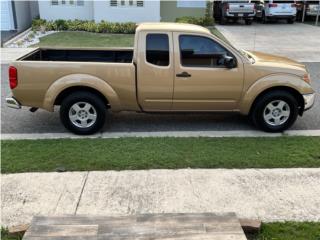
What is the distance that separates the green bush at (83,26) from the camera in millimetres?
18953

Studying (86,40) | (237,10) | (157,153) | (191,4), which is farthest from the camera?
(237,10)

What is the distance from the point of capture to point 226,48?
6656 mm

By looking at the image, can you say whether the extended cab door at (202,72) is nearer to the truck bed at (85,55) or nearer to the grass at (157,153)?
the grass at (157,153)

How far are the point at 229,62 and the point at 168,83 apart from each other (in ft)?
3.27

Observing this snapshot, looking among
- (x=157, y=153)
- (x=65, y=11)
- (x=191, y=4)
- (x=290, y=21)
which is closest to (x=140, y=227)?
(x=157, y=153)

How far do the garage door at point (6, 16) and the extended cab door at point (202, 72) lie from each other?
1446 cm

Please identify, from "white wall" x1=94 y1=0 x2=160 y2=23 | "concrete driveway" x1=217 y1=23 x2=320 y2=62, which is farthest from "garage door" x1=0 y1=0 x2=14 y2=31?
Result: "concrete driveway" x1=217 y1=23 x2=320 y2=62

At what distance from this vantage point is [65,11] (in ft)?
67.0

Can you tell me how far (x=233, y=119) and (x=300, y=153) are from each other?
182 centimetres

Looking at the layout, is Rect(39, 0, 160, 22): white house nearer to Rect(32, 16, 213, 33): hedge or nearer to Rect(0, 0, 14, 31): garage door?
Rect(32, 16, 213, 33): hedge

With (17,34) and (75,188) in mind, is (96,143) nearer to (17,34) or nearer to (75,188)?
(75,188)

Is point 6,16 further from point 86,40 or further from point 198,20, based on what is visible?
point 198,20

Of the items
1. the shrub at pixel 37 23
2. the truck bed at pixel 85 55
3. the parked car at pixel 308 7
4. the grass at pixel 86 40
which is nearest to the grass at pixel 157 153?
the truck bed at pixel 85 55

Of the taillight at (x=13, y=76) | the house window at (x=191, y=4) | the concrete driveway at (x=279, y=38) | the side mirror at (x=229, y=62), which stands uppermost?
the house window at (x=191, y=4)
